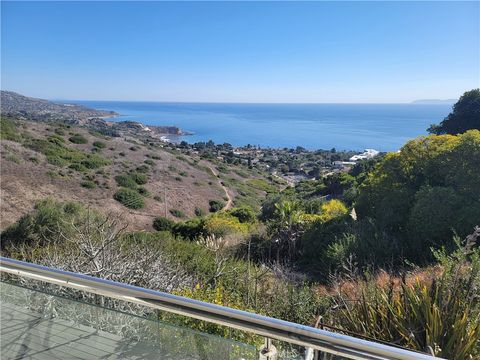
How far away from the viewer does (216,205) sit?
25109mm

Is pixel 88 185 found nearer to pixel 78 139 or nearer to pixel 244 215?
pixel 78 139

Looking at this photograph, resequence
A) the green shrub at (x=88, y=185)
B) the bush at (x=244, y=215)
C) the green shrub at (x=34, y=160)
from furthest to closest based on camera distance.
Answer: the green shrub at (x=34, y=160)
the green shrub at (x=88, y=185)
the bush at (x=244, y=215)

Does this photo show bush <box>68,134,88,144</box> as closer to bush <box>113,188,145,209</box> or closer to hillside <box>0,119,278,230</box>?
hillside <box>0,119,278,230</box>

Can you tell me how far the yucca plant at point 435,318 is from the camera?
2312 millimetres

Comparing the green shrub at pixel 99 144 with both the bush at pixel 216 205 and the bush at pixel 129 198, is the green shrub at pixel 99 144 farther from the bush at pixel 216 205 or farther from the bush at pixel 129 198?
the bush at pixel 216 205

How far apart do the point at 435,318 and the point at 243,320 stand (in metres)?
1.61

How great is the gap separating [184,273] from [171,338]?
183 inches

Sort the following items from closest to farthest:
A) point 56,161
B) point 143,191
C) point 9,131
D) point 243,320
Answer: point 243,320, point 56,161, point 143,191, point 9,131

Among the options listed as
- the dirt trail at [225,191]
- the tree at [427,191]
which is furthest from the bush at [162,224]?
the tree at [427,191]

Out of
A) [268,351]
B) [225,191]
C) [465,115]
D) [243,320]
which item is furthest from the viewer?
[225,191]

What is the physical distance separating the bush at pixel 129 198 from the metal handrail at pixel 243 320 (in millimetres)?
20295

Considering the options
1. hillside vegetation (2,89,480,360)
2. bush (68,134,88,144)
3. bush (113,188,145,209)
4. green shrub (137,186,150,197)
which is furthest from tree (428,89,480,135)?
bush (68,134,88,144)

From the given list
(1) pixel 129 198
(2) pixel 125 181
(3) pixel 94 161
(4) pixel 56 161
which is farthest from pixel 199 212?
(4) pixel 56 161

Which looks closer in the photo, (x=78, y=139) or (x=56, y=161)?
(x=56, y=161)
